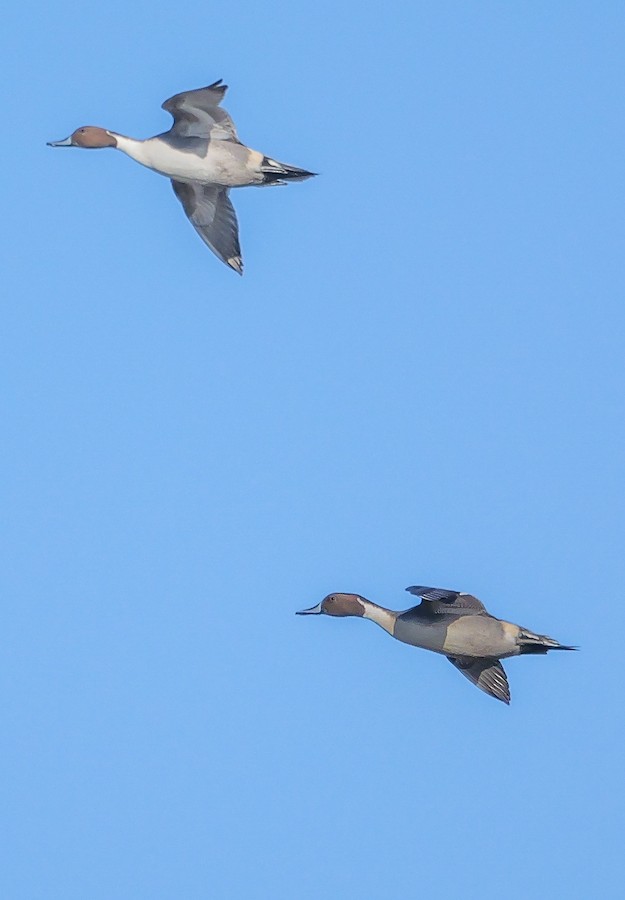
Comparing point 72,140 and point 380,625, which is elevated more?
point 72,140

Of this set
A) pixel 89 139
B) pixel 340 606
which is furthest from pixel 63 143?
Result: pixel 340 606

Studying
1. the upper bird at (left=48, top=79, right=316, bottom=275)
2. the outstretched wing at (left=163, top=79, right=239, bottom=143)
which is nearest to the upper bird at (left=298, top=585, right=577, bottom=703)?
the upper bird at (left=48, top=79, right=316, bottom=275)

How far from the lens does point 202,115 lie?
1566 centimetres

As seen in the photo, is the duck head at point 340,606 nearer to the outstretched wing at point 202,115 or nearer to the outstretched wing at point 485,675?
the outstretched wing at point 485,675

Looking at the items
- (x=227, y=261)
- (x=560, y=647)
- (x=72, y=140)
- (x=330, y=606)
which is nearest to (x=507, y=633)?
(x=560, y=647)

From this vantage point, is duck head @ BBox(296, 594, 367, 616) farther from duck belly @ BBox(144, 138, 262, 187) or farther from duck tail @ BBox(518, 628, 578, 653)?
duck belly @ BBox(144, 138, 262, 187)

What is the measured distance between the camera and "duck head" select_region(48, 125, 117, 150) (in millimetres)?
16156

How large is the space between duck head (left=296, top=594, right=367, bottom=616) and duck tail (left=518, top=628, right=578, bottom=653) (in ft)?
5.02

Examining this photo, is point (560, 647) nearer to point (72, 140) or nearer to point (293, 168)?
point (293, 168)

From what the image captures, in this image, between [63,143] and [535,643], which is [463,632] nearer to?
[535,643]

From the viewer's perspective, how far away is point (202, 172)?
15.8 metres

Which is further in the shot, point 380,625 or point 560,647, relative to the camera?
point 380,625

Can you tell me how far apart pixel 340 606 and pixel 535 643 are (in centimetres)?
195

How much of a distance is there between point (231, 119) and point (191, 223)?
4.52 feet
